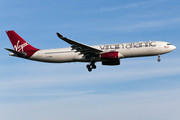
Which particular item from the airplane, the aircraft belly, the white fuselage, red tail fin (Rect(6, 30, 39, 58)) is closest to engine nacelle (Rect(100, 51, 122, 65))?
the airplane

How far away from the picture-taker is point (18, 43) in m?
51.9

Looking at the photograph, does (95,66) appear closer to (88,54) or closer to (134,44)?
(88,54)

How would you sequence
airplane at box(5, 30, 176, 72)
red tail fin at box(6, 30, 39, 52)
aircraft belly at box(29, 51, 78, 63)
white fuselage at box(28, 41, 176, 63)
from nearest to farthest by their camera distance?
1. airplane at box(5, 30, 176, 72)
2. white fuselage at box(28, 41, 176, 63)
3. aircraft belly at box(29, 51, 78, 63)
4. red tail fin at box(6, 30, 39, 52)

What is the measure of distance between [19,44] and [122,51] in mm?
18896

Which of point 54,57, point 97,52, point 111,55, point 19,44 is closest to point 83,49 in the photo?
point 97,52

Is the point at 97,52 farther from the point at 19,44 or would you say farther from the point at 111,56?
the point at 19,44

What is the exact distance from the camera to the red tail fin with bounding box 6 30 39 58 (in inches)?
2017

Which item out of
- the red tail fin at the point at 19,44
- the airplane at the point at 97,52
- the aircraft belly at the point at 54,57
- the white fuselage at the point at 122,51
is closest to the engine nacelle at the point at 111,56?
the airplane at the point at 97,52

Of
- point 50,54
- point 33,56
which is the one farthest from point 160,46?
point 33,56

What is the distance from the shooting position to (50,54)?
49469 millimetres

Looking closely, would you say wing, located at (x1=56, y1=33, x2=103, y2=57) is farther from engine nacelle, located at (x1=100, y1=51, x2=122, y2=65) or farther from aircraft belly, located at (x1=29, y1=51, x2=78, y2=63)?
aircraft belly, located at (x1=29, y1=51, x2=78, y2=63)

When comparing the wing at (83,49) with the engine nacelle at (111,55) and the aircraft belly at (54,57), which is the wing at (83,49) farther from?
the aircraft belly at (54,57)

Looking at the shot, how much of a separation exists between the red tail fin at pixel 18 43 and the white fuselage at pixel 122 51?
339 cm

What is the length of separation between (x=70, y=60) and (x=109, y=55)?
7175 millimetres
